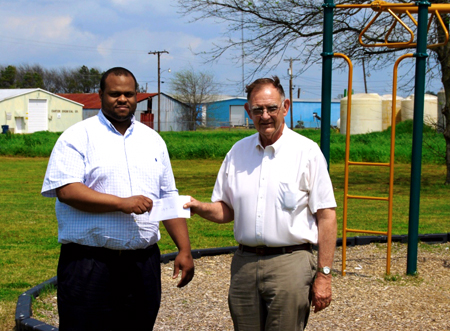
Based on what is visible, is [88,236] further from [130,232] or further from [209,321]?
[209,321]

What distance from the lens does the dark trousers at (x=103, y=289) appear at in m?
3.28

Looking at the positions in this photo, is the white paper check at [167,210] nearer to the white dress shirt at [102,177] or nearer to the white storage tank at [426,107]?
the white dress shirt at [102,177]

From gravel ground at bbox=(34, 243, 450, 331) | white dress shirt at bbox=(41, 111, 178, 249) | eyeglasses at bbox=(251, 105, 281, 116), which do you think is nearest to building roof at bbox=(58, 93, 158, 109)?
gravel ground at bbox=(34, 243, 450, 331)

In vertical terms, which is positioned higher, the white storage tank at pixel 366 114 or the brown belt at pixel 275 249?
the white storage tank at pixel 366 114

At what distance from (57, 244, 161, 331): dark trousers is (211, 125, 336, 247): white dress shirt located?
62 cm

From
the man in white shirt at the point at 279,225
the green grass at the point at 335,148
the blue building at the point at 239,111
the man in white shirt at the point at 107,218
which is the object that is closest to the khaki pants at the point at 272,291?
the man in white shirt at the point at 279,225

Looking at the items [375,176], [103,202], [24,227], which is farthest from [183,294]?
[375,176]

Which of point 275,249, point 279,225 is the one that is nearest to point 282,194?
point 279,225

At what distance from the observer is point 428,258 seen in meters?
7.61

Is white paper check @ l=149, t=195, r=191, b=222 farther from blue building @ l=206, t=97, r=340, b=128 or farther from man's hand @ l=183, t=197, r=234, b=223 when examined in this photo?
blue building @ l=206, t=97, r=340, b=128

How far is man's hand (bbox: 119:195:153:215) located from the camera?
3215 millimetres

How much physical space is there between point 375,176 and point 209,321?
55.9 feet

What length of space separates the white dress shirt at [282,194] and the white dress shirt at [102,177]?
1.81 ft

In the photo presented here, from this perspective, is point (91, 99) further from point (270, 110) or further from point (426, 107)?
point (270, 110)
